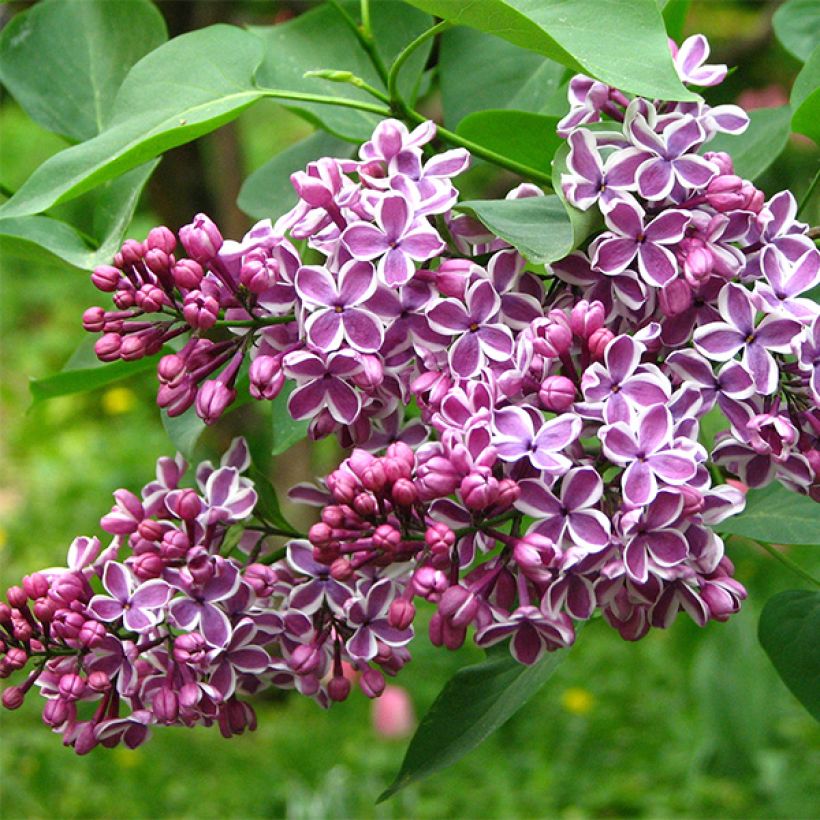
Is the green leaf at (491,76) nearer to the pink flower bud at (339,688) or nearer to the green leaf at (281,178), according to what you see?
the green leaf at (281,178)

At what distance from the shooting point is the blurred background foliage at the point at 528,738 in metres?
2.14

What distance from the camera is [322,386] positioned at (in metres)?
0.55

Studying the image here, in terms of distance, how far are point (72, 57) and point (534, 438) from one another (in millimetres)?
501

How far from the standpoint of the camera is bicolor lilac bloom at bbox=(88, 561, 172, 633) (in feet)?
1.97

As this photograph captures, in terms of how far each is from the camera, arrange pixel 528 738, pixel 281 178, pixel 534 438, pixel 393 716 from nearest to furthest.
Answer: pixel 534 438 → pixel 281 178 → pixel 393 716 → pixel 528 738

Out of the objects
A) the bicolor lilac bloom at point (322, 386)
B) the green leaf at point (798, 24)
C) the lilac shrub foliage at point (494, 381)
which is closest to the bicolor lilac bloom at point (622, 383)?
the lilac shrub foliage at point (494, 381)

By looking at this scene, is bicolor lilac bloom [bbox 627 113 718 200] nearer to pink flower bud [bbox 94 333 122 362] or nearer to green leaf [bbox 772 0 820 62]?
pink flower bud [bbox 94 333 122 362]

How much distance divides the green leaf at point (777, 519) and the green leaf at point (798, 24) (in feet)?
1.11

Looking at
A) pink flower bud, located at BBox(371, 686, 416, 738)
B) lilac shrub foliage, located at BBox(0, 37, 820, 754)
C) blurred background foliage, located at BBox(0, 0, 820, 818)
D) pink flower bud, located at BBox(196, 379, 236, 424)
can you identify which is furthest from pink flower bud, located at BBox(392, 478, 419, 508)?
pink flower bud, located at BBox(371, 686, 416, 738)

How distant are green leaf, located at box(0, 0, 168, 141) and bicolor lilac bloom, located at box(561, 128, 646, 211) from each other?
0.39m

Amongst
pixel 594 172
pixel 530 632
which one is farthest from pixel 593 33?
pixel 530 632

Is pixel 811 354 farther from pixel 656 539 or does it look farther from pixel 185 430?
pixel 185 430

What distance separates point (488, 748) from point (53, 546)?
152 cm

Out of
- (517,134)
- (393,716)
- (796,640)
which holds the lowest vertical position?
(393,716)
